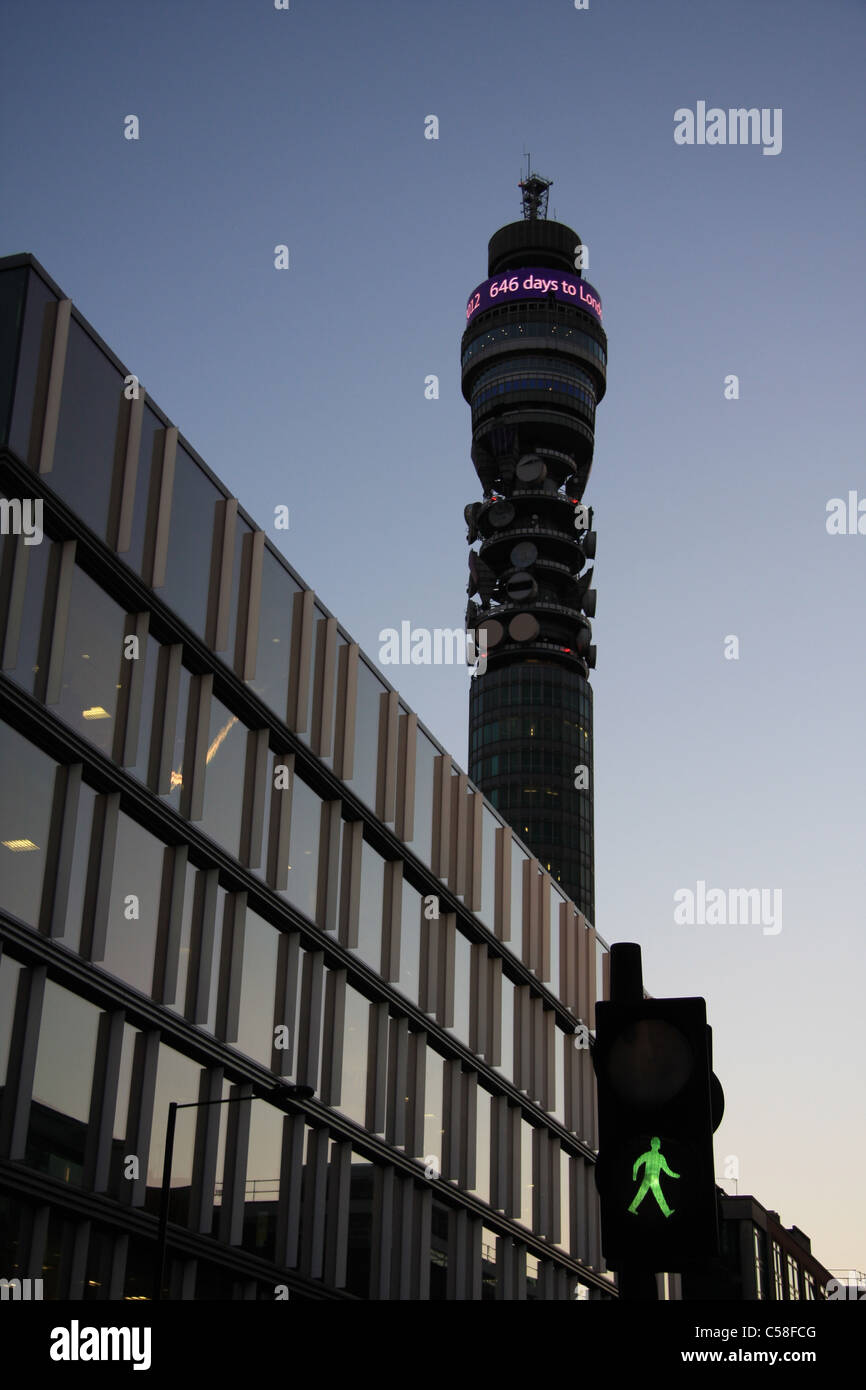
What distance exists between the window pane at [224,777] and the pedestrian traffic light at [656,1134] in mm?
26063

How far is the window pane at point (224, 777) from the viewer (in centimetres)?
3152

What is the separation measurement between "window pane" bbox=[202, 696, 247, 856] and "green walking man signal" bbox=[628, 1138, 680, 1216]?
26280 mm

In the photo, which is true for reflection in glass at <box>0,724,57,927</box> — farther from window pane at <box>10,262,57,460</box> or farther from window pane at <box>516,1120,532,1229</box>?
window pane at <box>516,1120,532,1229</box>

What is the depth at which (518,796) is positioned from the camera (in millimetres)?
184500

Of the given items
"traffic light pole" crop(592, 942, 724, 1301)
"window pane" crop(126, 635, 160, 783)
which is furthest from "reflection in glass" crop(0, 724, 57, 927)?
"traffic light pole" crop(592, 942, 724, 1301)

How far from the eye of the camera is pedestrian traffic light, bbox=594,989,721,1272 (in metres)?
5.04

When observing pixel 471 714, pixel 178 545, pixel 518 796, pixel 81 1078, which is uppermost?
pixel 471 714

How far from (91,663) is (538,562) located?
155562 millimetres

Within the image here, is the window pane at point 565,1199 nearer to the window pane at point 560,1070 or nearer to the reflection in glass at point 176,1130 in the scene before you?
Result: the window pane at point 560,1070

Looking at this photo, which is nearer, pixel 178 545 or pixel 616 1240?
pixel 616 1240

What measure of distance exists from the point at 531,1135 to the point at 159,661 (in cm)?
2496
